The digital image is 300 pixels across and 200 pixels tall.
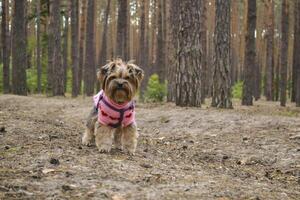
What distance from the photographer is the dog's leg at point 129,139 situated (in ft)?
20.9

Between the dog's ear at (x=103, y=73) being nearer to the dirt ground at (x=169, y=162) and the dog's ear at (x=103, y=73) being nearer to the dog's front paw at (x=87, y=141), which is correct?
the dirt ground at (x=169, y=162)

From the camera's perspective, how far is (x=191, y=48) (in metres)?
13.1

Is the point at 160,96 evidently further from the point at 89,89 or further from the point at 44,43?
the point at 44,43

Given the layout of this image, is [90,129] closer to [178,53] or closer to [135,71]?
[135,71]

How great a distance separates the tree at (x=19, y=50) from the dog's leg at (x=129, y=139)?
1559 cm

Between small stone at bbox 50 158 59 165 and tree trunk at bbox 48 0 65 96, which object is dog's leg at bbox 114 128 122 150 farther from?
tree trunk at bbox 48 0 65 96

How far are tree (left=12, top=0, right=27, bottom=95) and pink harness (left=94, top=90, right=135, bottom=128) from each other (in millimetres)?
15672

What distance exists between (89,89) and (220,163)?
21.3 metres

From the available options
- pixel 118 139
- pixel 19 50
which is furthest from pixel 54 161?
pixel 19 50

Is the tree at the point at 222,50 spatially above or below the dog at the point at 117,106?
above

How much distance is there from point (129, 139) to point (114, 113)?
0.53 metres

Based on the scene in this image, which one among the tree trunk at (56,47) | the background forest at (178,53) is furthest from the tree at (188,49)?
the tree trunk at (56,47)

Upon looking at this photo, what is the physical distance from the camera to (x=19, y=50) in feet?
70.0

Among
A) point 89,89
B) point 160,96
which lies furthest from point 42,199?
point 89,89
